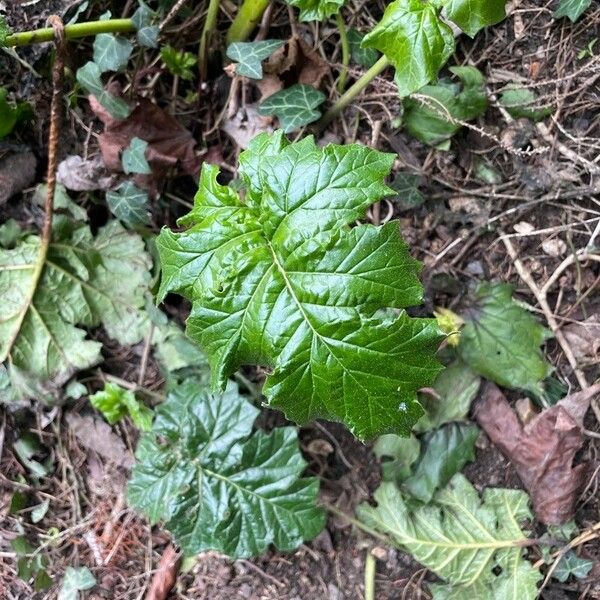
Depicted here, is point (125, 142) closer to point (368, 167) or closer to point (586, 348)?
point (368, 167)

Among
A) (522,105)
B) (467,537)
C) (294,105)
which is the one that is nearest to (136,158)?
(294,105)

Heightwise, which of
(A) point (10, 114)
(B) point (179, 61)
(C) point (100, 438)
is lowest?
(C) point (100, 438)

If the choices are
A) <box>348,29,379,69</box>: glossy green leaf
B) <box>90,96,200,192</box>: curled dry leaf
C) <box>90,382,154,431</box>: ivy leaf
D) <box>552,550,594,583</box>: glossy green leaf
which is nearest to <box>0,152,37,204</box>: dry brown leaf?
<box>90,96,200,192</box>: curled dry leaf

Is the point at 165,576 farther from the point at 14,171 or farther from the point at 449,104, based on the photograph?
the point at 449,104

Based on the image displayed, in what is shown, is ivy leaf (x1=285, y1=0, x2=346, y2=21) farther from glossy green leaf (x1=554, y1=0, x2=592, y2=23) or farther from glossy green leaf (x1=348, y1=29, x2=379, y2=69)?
glossy green leaf (x1=554, y1=0, x2=592, y2=23)

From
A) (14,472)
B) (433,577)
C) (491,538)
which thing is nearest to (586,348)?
(491,538)

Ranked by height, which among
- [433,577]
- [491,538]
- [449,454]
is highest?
[449,454]
